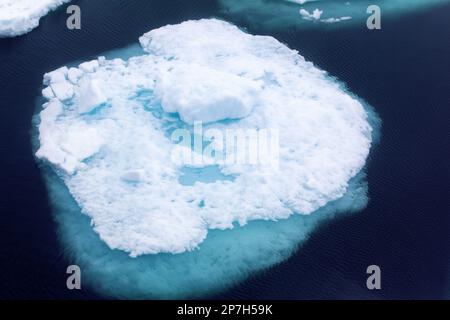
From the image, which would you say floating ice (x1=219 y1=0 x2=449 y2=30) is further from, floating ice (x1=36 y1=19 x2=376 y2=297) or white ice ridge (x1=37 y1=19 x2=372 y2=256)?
floating ice (x1=36 y1=19 x2=376 y2=297)

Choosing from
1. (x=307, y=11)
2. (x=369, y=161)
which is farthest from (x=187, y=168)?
(x=307, y=11)

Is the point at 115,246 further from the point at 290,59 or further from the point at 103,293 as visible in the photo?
the point at 290,59

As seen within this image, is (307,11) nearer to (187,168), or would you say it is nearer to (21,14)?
(187,168)

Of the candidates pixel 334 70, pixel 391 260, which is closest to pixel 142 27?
pixel 334 70

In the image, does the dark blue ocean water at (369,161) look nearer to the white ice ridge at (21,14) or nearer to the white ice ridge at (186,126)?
the white ice ridge at (21,14)

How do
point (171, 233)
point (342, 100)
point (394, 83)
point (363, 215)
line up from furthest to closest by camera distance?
point (394, 83), point (342, 100), point (363, 215), point (171, 233)

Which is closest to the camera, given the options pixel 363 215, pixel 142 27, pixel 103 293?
pixel 103 293

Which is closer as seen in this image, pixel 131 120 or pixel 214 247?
pixel 214 247
